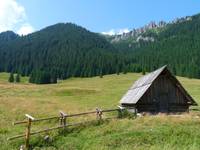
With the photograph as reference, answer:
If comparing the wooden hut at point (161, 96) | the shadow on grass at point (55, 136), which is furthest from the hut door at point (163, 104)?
the shadow on grass at point (55, 136)

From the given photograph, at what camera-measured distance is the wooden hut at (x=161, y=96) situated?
40.1 metres

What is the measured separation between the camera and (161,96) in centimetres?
4128

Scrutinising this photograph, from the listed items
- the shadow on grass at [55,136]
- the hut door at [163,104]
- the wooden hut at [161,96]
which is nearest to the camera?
the shadow on grass at [55,136]

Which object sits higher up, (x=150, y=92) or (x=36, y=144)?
(x=150, y=92)

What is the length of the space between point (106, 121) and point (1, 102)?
26994 mm

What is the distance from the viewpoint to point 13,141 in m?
25.2

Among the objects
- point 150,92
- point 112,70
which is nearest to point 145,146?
point 150,92

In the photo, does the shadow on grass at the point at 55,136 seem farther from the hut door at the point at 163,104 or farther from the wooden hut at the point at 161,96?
the hut door at the point at 163,104

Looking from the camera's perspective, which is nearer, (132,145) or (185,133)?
(132,145)

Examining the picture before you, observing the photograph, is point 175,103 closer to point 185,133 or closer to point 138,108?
point 138,108

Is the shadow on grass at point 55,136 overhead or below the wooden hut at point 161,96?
below

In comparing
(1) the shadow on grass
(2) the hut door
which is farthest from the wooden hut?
(1) the shadow on grass

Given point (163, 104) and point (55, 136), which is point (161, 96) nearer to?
point (163, 104)

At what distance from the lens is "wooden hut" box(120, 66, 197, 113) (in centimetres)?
4009
